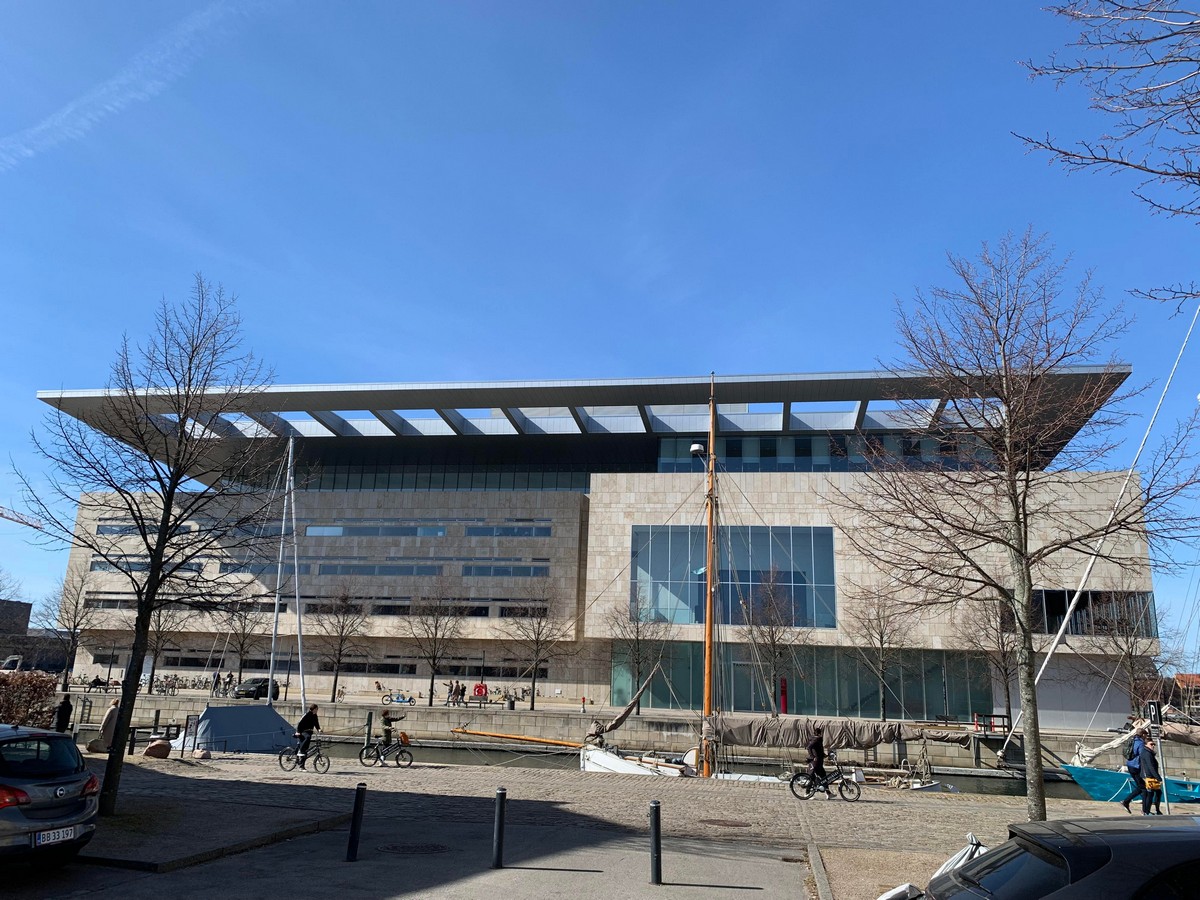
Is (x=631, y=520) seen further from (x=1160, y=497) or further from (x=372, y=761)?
(x=1160, y=497)

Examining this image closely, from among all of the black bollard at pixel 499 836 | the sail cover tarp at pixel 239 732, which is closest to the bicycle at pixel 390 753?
the sail cover tarp at pixel 239 732

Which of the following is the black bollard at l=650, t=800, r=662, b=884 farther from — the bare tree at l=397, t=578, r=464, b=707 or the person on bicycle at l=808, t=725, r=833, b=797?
the bare tree at l=397, t=578, r=464, b=707

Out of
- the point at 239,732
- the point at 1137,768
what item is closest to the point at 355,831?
the point at 1137,768

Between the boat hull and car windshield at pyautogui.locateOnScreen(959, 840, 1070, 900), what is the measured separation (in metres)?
22.8

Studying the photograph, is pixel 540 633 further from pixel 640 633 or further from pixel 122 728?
pixel 122 728

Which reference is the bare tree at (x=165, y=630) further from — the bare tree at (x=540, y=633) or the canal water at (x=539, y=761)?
the canal water at (x=539, y=761)

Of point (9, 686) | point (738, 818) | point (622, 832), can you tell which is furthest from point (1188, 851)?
point (9, 686)

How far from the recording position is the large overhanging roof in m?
50.9

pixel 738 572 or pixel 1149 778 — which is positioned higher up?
pixel 738 572

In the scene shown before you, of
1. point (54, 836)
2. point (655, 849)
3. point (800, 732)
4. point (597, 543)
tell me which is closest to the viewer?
point (54, 836)

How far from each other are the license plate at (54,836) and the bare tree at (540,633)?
141 feet

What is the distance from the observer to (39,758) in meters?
9.07

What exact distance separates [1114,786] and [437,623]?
1522 inches

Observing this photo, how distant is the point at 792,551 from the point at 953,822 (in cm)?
3466
